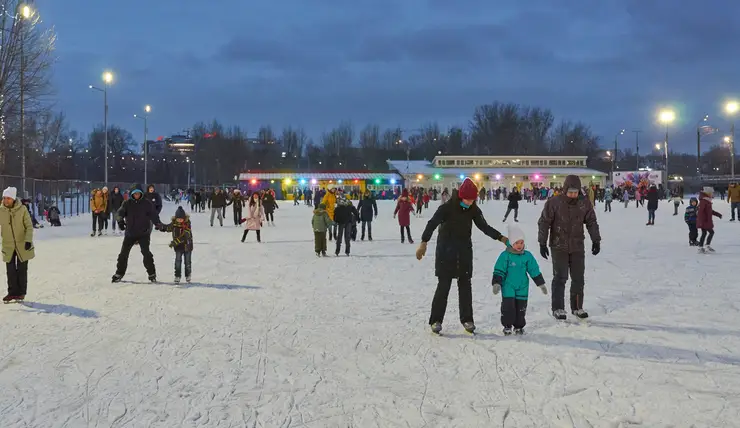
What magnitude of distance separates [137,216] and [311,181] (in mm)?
62662

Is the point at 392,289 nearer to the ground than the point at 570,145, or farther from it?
nearer to the ground

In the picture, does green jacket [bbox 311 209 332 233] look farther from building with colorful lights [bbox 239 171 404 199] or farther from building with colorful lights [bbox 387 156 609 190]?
building with colorful lights [bbox 239 171 404 199]

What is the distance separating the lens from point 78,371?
15.9 feet

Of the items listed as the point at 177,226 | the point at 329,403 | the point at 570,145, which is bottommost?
the point at 329,403

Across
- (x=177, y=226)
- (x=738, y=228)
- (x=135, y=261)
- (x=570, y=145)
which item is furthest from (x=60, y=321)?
(x=570, y=145)

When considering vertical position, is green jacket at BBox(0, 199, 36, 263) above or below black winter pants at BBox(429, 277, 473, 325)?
above

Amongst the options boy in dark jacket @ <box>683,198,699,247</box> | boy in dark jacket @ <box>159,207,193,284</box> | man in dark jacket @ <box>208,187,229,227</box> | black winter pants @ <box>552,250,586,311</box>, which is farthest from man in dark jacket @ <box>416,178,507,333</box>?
man in dark jacket @ <box>208,187,229,227</box>

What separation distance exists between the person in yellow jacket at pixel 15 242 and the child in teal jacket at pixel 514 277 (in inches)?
209

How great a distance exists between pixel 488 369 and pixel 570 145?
352 ft

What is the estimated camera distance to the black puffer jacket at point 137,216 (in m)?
8.93

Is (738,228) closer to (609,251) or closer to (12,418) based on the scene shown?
(609,251)

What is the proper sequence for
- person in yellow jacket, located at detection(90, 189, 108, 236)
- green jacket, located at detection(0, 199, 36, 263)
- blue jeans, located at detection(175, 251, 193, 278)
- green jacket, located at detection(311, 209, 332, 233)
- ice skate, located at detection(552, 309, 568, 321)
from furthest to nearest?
person in yellow jacket, located at detection(90, 189, 108, 236) → green jacket, located at detection(311, 209, 332, 233) → blue jeans, located at detection(175, 251, 193, 278) → green jacket, located at detection(0, 199, 36, 263) → ice skate, located at detection(552, 309, 568, 321)

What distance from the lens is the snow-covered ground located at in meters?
3.96

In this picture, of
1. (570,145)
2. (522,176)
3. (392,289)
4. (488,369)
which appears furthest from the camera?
(570,145)
